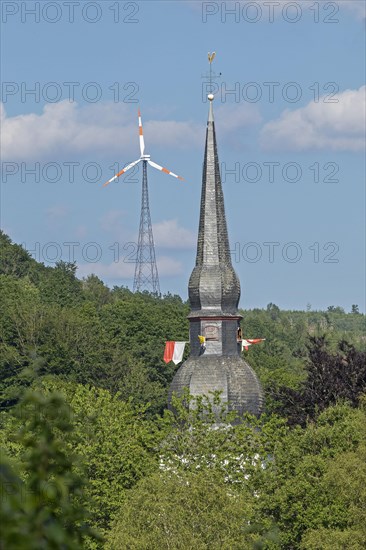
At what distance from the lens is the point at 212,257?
8175 centimetres

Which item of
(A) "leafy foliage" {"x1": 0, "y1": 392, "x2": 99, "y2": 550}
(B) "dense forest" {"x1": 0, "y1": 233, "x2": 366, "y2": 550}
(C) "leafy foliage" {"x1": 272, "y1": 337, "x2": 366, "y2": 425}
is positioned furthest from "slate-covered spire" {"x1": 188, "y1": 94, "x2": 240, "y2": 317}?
(A) "leafy foliage" {"x1": 0, "y1": 392, "x2": 99, "y2": 550}

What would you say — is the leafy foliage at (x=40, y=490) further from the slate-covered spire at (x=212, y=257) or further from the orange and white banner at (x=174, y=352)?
the orange and white banner at (x=174, y=352)

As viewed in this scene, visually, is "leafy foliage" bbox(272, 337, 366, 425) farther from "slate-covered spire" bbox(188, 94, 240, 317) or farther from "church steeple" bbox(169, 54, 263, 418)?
"slate-covered spire" bbox(188, 94, 240, 317)

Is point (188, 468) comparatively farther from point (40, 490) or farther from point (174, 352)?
point (40, 490)

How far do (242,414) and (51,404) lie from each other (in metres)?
69.3

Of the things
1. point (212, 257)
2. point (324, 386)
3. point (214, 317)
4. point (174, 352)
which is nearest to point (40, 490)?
point (324, 386)

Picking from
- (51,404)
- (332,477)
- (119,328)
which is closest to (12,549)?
(51,404)

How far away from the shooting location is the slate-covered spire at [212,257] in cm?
8088

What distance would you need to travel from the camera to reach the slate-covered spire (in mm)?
80875

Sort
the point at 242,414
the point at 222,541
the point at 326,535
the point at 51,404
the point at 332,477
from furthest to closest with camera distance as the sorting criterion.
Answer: the point at 242,414
the point at 332,477
the point at 326,535
the point at 222,541
the point at 51,404

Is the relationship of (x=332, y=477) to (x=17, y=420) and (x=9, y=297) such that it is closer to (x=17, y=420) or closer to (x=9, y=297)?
(x=17, y=420)

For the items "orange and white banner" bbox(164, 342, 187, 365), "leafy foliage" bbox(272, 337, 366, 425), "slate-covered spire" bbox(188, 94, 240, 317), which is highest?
"slate-covered spire" bbox(188, 94, 240, 317)

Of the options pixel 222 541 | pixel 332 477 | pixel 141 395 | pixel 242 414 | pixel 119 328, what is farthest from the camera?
pixel 119 328

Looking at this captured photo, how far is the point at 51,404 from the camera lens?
862 centimetres
